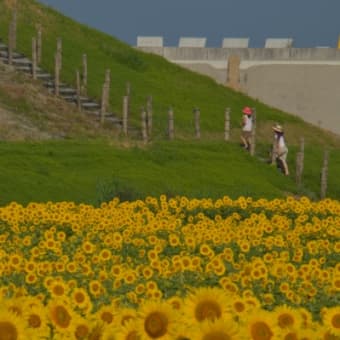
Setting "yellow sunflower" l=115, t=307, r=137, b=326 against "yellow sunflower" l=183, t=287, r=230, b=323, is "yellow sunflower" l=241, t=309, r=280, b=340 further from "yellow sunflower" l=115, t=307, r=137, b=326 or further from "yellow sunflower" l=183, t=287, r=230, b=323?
"yellow sunflower" l=115, t=307, r=137, b=326

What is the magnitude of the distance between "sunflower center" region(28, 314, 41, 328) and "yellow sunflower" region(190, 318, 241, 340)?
1.03 metres

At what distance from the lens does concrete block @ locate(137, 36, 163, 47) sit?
6800 centimetres

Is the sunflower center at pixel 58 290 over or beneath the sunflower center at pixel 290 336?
beneath

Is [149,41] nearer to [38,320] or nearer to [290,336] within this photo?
[38,320]

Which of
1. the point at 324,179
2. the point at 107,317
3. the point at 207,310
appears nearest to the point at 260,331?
the point at 207,310

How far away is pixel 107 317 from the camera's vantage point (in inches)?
187

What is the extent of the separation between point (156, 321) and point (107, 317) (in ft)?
2.18

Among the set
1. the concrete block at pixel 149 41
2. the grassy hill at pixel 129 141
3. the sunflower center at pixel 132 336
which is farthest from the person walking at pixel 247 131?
the concrete block at pixel 149 41

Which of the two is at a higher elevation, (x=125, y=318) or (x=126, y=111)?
(x=125, y=318)

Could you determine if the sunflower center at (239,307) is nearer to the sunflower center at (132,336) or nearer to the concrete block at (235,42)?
the sunflower center at (132,336)

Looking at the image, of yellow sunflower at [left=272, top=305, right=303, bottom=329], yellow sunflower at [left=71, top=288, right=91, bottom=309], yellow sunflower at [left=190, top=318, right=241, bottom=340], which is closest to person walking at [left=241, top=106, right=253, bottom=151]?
yellow sunflower at [left=71, top=288, right=91, bottom=309]

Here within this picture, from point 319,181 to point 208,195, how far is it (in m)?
10.3

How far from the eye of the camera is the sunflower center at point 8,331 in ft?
12.9

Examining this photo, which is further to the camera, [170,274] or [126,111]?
[126,111]
